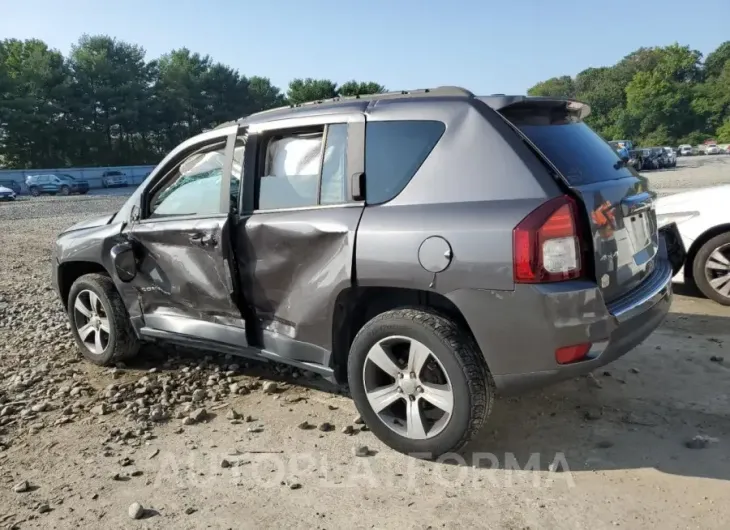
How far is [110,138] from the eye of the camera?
6575cm

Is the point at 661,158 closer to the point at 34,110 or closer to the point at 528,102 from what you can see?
the point at 528,102

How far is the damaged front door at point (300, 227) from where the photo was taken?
3395mm

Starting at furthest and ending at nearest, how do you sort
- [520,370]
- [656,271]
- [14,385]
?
[14,385] → [656,271] → [520,370]

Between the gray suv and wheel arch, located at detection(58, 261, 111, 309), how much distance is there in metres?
1.14

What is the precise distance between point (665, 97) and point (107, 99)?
85.7m

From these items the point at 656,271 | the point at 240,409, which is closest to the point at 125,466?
the point at 240,409

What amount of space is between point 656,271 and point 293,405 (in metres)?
2.46

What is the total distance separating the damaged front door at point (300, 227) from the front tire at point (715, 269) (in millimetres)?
4141

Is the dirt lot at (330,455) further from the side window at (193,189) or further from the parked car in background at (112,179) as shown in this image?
the parked car in background at (112,179)

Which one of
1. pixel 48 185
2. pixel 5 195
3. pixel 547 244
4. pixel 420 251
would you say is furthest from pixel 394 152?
pixel 48 185

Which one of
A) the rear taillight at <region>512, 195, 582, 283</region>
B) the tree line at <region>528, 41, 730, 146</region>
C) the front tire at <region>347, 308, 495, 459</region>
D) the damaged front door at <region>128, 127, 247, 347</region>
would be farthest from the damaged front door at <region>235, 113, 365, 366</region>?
the tree line at <region>528, 41, 730, 146</region>

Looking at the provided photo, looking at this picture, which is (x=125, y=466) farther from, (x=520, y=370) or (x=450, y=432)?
(x=520, y=370)

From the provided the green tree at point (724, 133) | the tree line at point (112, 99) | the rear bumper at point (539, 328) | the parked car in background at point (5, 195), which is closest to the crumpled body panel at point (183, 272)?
the rear bumper at point (539, 328)

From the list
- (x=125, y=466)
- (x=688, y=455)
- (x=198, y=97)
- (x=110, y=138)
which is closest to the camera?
(x=688, y=455)
